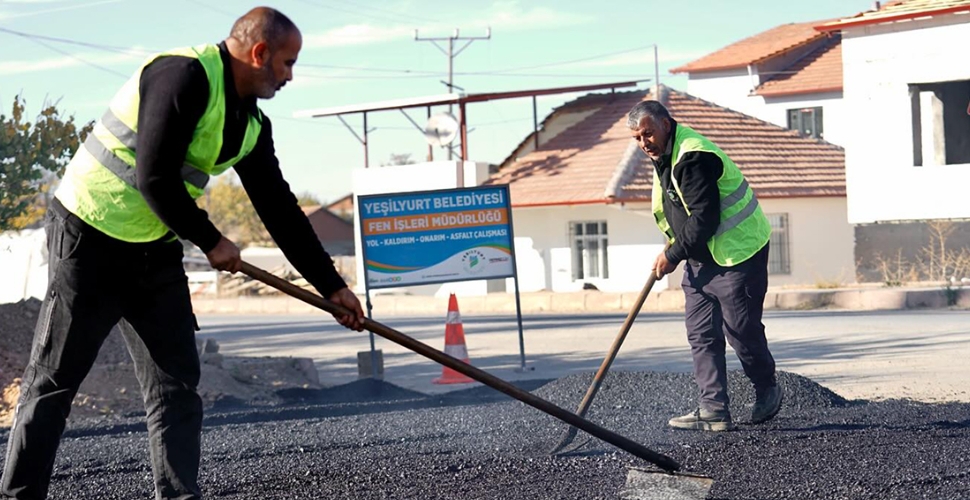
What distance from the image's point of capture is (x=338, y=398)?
9.98 meters

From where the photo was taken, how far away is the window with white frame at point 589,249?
2927cm

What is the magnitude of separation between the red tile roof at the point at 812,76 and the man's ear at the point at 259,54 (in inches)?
1375

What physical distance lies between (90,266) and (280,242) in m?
0.69

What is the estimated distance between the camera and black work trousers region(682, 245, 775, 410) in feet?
20.0

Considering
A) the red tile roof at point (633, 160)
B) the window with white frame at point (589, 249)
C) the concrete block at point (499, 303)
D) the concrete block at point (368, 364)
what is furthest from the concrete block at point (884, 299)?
the concrete block at point (368, 364)

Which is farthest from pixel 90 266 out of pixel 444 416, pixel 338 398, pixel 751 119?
pixel 751 119

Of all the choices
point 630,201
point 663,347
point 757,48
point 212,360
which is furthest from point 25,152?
point 757,48

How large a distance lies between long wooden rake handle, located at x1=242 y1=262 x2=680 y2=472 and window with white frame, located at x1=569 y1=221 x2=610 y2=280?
2442 centimetres

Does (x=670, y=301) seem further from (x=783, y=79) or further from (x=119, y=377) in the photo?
(x=783, y=79)

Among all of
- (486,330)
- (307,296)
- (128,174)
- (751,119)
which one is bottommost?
(486,330)

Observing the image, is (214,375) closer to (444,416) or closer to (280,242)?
(444,416)

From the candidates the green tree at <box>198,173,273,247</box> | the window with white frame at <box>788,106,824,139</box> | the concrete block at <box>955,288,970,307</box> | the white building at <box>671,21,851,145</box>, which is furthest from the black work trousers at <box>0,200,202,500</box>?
the green tree at <box>198,173,273,247</box>

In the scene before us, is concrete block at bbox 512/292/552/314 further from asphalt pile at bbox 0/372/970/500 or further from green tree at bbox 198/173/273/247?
green tree at bbox 198/173/273/247

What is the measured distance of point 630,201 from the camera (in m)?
27.3
